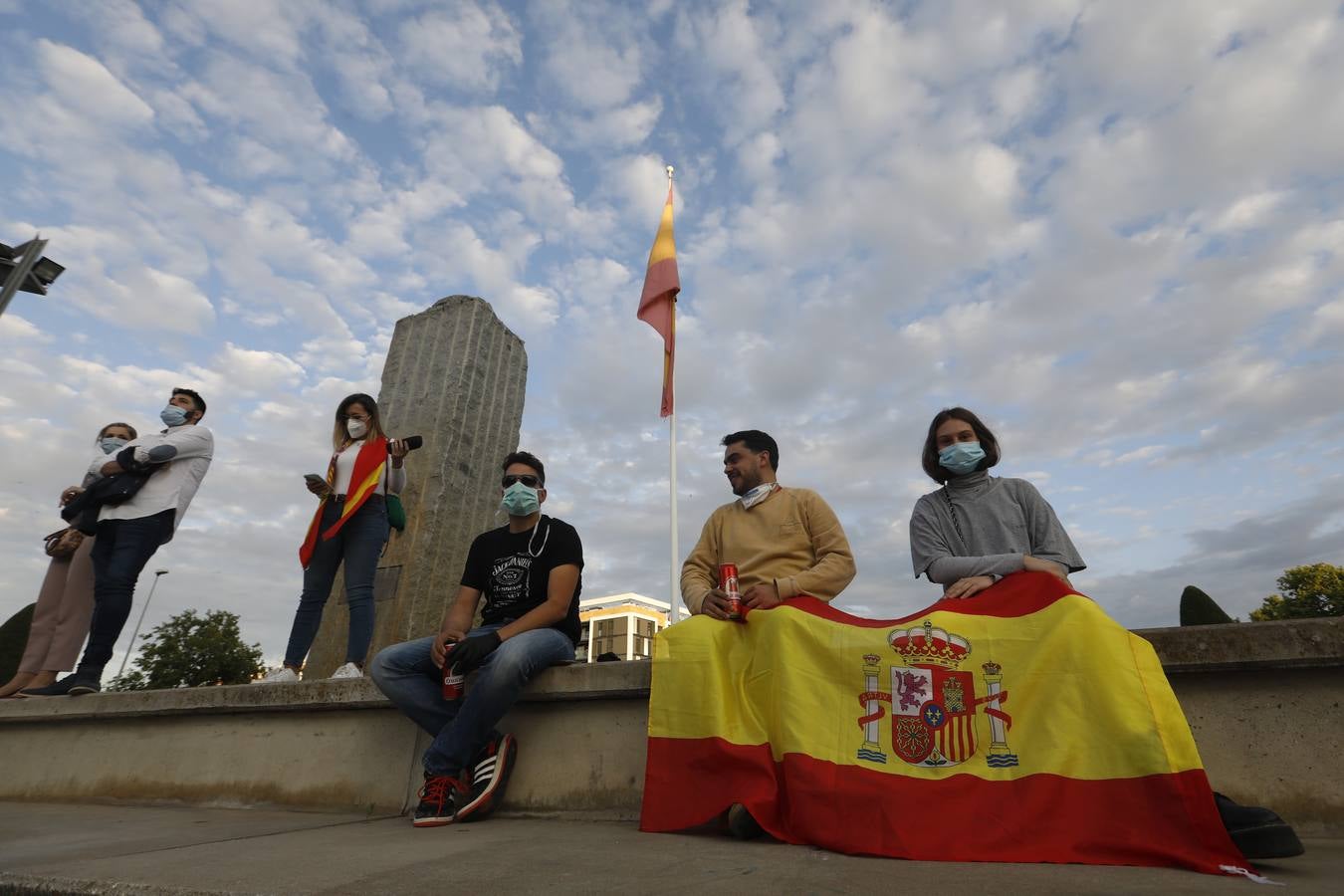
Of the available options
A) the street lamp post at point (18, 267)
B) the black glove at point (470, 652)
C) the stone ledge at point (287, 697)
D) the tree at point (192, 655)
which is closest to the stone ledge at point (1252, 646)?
the stone ledge at point (287, 697)

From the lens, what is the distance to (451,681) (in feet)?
10.0

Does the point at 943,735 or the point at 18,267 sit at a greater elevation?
the point at 18,267

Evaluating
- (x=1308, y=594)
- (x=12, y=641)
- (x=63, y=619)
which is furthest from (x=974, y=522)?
(x=1308, y=594)

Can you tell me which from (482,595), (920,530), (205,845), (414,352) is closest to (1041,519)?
(920,530)

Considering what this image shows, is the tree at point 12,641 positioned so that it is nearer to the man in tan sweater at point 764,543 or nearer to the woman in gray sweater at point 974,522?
the man in tan sweater at point 764,543

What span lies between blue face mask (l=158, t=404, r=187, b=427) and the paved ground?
9.88 feet

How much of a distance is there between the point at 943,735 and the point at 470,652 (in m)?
1.86

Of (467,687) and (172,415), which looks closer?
(467,687)

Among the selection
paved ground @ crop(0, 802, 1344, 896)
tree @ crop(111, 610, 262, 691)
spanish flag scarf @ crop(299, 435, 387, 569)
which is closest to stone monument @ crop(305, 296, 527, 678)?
spanish flag scarf @ crop(299, 435, 387, 569)

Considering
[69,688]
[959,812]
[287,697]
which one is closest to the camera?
[959,812]

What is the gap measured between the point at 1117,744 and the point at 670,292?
24.5 ft

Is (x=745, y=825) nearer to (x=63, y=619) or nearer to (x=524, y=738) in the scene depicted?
(x=524, y=738)

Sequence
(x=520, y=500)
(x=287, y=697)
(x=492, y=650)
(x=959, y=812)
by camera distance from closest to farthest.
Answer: (x=959, y=812)
(x=492, y=650)
(x=287, y=697)
(x=520, y=500)

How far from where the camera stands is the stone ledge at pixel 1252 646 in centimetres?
239
